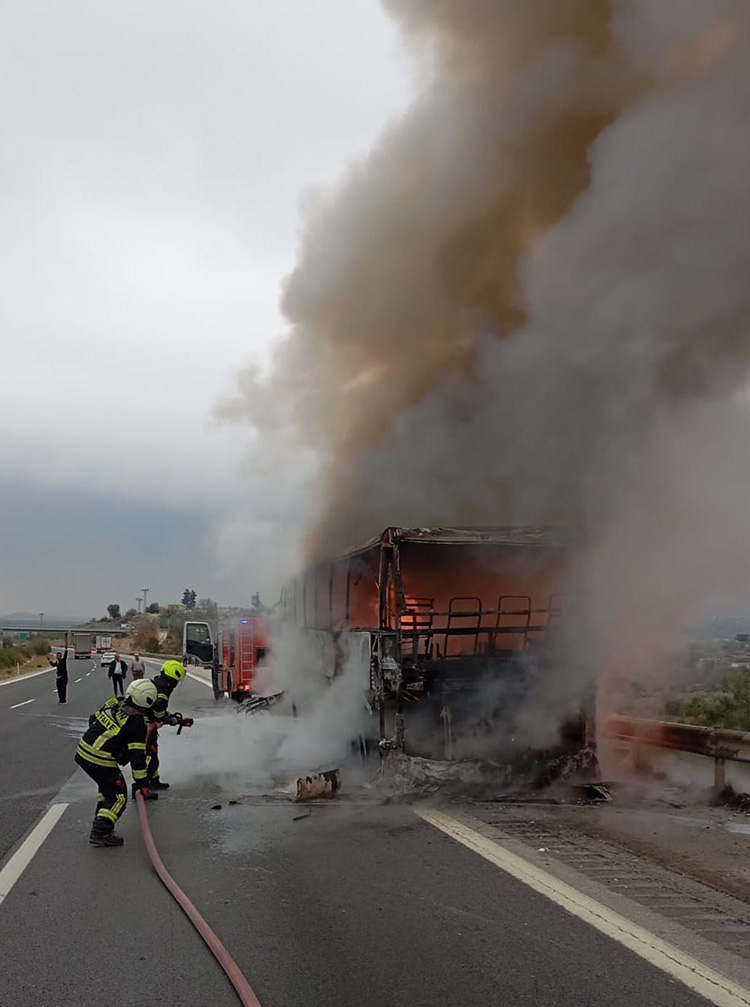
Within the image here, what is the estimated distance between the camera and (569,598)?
24.4ft

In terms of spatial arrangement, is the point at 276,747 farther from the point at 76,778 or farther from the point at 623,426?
the point at 623,426

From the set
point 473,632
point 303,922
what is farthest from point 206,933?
point 473,632

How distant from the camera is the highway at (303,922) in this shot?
313 cm

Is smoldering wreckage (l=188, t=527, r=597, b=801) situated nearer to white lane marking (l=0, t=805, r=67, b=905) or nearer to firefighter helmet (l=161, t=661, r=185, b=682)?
firefighter helmet (l=161, t=661, r=185, b=682)

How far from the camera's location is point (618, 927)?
3.73 metres

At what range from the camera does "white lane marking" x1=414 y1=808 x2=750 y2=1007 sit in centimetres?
309

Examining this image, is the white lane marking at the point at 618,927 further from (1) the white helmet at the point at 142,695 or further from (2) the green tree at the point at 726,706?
(2) the green tree at the point at 726,706

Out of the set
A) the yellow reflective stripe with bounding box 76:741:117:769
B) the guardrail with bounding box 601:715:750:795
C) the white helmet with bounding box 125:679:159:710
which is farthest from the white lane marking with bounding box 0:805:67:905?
the guardrail with bounding box 601:715:750:795

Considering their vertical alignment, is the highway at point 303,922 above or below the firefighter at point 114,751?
below

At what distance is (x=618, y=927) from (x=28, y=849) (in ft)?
12.2

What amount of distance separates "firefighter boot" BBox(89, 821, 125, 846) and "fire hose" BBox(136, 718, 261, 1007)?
183mm

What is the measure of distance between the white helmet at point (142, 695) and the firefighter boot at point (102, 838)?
798mm

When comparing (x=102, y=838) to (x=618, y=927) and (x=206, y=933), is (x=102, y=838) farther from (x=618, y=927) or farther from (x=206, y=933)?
(x=618, y=927)

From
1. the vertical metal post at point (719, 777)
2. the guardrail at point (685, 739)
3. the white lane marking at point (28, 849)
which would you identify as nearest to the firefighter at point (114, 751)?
the white lane marking at point (28, 849)
